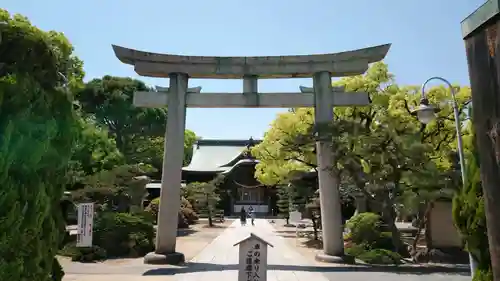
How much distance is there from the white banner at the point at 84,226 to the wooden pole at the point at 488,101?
9041 mm

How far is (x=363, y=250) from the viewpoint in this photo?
551 inches

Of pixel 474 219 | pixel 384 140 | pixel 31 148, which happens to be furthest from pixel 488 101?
pixel 384 140

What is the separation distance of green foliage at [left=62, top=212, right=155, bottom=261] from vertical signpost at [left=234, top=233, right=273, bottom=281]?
29.8 ft

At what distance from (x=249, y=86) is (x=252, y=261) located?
25.3 ft

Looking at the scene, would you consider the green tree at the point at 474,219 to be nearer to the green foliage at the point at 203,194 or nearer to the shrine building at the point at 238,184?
the green foliage at the point at 203,194

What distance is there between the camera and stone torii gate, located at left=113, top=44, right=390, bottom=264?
1284 cm

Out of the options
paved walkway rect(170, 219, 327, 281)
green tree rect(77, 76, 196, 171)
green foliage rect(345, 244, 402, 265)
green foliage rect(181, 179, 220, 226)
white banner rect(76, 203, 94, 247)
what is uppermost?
Answer: green tree rect(77, 76, 196, 171)

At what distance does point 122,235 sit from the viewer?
15148mm

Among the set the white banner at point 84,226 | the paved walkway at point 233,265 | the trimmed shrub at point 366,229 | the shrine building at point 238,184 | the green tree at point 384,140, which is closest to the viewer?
the white banner at point 84,226

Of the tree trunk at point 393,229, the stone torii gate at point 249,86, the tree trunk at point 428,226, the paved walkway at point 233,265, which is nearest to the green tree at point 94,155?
the stone torii gate at point 249,86

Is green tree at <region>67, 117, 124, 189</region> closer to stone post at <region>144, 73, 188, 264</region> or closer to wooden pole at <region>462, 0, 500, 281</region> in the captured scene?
stone post at <region>144, 73, 188, 264</region>

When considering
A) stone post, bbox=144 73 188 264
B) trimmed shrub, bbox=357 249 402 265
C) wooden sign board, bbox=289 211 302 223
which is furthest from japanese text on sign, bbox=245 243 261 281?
wooden sign board, bbox=289 211 302 223

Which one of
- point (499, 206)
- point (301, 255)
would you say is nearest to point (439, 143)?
point (301, 255)

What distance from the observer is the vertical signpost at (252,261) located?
682cm
